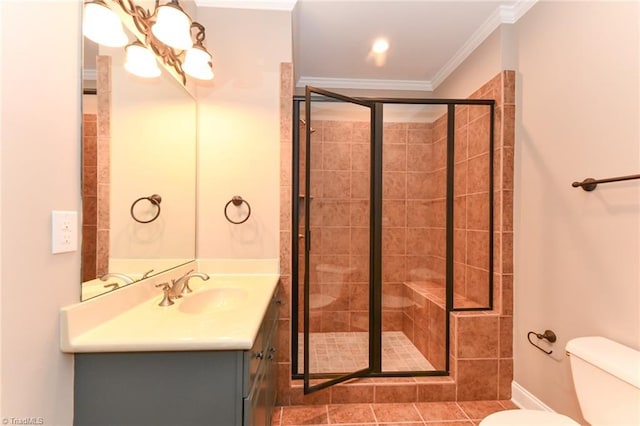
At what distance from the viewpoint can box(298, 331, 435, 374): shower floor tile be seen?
2.13 metres

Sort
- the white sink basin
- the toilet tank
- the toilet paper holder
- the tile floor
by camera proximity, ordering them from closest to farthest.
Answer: the toilet tank < the white sink basin < the toilet paper holder < the tile floor

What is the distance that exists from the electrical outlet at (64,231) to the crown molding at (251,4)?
168 cm

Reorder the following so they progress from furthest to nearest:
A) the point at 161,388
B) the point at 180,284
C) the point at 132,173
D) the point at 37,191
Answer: the point at 180,284 < the point at 132,173 < the point at 161,388 < the point at 37,191

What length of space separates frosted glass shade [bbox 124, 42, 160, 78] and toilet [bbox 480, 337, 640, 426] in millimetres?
2069

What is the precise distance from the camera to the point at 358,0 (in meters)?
1.98

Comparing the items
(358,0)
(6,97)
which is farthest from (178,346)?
(358,0)

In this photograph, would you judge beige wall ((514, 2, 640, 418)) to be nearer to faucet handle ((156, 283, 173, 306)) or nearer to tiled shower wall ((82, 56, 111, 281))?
faucet handle ((156, 283, 173, 306))

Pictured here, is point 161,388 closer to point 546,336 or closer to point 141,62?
point 141,62

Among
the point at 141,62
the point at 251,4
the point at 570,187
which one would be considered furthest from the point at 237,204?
the point at 570,187

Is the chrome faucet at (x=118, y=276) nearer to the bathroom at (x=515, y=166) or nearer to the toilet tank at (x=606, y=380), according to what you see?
the bathroom at (x=515, y=166)

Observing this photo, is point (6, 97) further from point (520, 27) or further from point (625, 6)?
point (520, 27)

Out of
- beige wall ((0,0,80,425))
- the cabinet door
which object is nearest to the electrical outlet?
beige wall ((0,0,80,425))

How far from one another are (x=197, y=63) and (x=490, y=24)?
1.99 metres

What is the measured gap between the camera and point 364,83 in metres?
3.09
